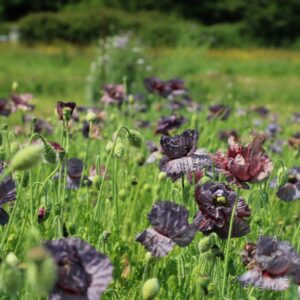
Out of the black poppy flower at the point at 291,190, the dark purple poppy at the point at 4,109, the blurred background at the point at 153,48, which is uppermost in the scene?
the black poppy flower at the point at 291,190

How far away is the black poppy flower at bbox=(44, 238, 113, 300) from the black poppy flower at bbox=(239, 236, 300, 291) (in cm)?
36

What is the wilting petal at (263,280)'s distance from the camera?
1.17m

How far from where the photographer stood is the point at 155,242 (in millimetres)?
1256

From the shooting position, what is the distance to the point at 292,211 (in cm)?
301

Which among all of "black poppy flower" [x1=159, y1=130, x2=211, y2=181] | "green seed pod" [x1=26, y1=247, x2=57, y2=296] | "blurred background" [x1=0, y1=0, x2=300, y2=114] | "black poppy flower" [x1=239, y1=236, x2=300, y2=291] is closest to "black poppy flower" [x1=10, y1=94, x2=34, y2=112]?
"black poppy flower" [x1=159, y1=130, x2=211, y2=181]

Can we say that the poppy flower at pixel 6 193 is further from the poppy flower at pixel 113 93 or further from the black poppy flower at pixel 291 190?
the poppy flower at pixel 113 93

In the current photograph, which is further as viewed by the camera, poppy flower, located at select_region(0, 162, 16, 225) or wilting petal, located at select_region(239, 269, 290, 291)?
poppy flower, located at select_region(0, 162, 16, 225)

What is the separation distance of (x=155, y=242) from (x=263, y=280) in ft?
0.73

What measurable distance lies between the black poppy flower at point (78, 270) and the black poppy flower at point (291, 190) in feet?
3.78

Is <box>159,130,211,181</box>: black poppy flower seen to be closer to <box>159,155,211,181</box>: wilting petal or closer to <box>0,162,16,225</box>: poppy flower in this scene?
<box>159,155,211,181</box>: wilting petal

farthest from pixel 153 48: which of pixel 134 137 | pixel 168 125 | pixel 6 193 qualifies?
pixel 6 193

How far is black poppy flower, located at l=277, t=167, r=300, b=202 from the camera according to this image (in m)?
1.97

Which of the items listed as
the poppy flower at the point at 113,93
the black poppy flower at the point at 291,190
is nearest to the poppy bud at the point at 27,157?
the black poppy flower at the point at 291,190

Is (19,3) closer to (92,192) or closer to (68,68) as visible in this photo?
(68,68)
